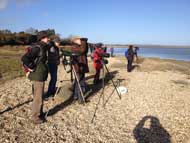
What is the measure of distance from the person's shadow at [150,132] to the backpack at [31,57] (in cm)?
284

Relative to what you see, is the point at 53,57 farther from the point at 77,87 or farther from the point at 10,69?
the point at 10,69

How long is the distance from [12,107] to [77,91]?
200 cm

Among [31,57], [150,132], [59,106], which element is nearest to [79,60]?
[59,106]

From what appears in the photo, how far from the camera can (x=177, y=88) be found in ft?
39.0

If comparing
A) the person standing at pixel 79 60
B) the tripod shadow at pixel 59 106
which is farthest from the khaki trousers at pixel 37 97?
the person standing at pixel 79 60

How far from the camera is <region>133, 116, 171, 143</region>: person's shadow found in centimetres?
570

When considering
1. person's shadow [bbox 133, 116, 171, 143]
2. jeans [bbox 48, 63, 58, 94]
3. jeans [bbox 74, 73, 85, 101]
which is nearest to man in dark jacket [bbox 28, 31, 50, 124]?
jeans [bbox 74, 73, 85, 101]

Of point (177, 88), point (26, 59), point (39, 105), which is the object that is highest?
point (26, 59)

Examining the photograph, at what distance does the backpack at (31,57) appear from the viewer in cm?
558

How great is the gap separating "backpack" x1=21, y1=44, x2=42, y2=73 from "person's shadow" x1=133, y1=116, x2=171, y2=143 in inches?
112

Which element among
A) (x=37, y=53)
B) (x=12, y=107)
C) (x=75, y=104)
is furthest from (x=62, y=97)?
(x=37, y=53)

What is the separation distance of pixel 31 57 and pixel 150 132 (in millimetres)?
3290

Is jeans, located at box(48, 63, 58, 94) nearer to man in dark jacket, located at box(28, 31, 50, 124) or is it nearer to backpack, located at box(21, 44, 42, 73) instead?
man in dark jacket, located at box(28, 31, 50, 124)

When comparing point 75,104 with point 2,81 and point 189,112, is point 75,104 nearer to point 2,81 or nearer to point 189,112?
point 189,112
